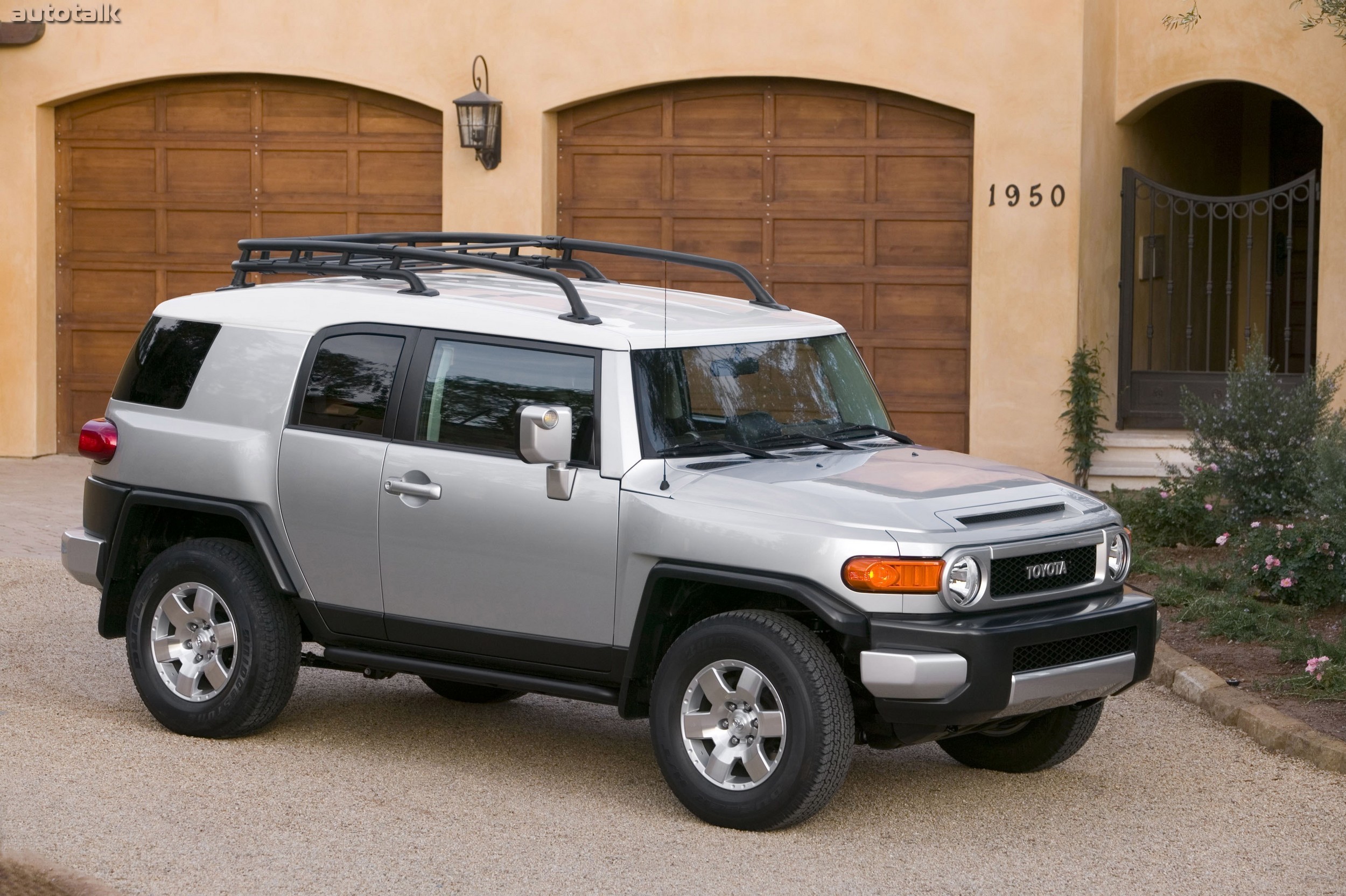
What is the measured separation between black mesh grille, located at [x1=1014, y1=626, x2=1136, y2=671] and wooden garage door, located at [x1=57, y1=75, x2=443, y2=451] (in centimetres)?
1016

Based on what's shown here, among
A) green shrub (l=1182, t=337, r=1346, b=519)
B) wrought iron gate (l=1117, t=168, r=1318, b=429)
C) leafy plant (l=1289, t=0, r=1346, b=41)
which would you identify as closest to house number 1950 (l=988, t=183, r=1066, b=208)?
wrought iron gate (l=1117, t=168, r=1318, b=429)

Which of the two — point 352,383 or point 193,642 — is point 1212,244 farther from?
point 193,642

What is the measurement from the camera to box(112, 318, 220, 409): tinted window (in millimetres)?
7004

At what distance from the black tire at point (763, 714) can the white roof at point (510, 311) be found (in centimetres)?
112

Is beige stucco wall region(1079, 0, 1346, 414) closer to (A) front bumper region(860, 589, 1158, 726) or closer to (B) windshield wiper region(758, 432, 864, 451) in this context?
(B) windshield wiper region(758, 432, 864, 451)

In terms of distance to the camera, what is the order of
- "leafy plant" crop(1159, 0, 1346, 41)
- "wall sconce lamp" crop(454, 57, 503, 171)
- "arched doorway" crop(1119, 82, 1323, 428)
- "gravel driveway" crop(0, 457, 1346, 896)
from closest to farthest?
"gravel driveway" crop(0, 457, 1346, 896) < "leafy plant" crop(1159, 0, 1346, 41) < "arched doorway" crop(1119, 82, 1323, 428) < "wall sconce lamp" crop(454, 57, 503, 171)

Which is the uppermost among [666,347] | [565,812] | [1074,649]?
[666,347]

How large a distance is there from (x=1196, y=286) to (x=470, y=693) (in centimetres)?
1178

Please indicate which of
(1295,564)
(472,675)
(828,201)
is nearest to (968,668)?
(472,675)

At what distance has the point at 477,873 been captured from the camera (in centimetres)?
529

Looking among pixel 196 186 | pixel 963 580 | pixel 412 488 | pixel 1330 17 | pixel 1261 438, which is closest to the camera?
pixel 963 580

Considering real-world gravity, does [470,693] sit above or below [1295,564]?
below

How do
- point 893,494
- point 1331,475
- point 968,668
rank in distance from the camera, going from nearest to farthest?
point 968,668 < point 893,494 < point 1331,475

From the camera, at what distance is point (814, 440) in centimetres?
645
